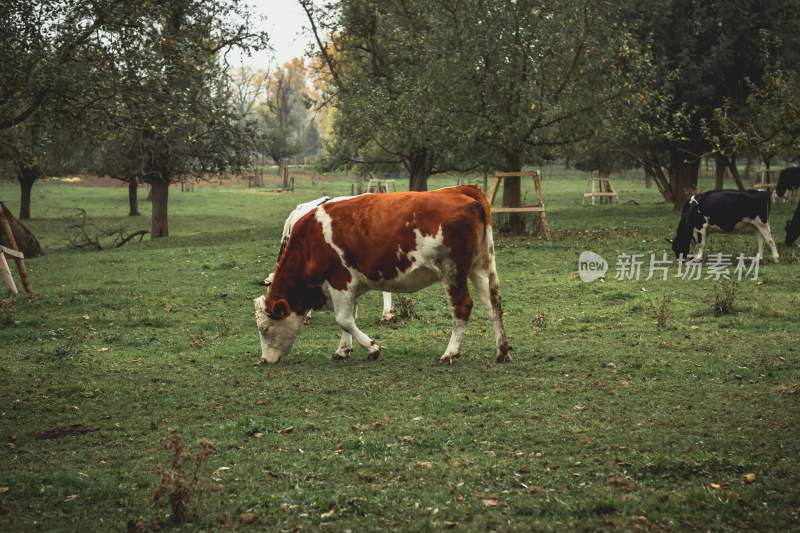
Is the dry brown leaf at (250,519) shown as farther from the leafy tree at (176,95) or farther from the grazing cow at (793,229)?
the grazing cow at (793,229)

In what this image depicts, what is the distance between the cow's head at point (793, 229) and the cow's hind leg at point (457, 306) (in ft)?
44.9

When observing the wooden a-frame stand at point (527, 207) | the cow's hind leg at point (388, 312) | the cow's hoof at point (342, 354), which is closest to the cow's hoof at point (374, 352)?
the cow's hoof at point (342, 354)

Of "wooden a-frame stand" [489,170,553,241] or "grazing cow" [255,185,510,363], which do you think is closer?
"grazing cow" [255,185,510,363]

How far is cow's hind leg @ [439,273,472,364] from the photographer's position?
1132 centimetres

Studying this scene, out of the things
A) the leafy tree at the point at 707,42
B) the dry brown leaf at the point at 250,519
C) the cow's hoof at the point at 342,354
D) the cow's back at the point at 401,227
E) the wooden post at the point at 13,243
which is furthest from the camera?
the leafy tree at the point at 707,42

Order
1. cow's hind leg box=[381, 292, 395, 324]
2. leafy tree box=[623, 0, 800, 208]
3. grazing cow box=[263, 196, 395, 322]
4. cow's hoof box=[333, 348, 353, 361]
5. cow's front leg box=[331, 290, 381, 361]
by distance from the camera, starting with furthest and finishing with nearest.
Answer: leafy tree box=[623, 0, 800, 208], cow's hind leg box=[381, 292, 395, 324], grazing cow box=[263, 196, 395, 322], cow's hoof box=[333, 348, 353, 361], cow's front leg box=[331, 290, 381, 361]

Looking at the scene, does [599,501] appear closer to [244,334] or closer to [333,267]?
[333,267]

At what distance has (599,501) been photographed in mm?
6523

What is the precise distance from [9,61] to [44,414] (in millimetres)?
6540

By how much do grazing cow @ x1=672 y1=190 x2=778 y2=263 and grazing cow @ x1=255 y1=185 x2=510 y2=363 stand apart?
34.9ft

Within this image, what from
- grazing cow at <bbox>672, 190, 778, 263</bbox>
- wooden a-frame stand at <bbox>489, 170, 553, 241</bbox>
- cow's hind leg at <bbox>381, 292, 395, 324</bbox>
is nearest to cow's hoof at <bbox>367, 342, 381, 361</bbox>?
cow's hind leg at <bbox>381, 292, 395, 324</bbox>

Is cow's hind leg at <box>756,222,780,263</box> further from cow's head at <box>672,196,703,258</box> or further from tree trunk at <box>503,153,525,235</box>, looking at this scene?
tree trunk at <box>503,153,525,235</box>

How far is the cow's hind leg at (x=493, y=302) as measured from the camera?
11492 mm

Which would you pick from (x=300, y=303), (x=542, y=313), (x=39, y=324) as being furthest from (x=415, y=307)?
(x=39, y=324)
